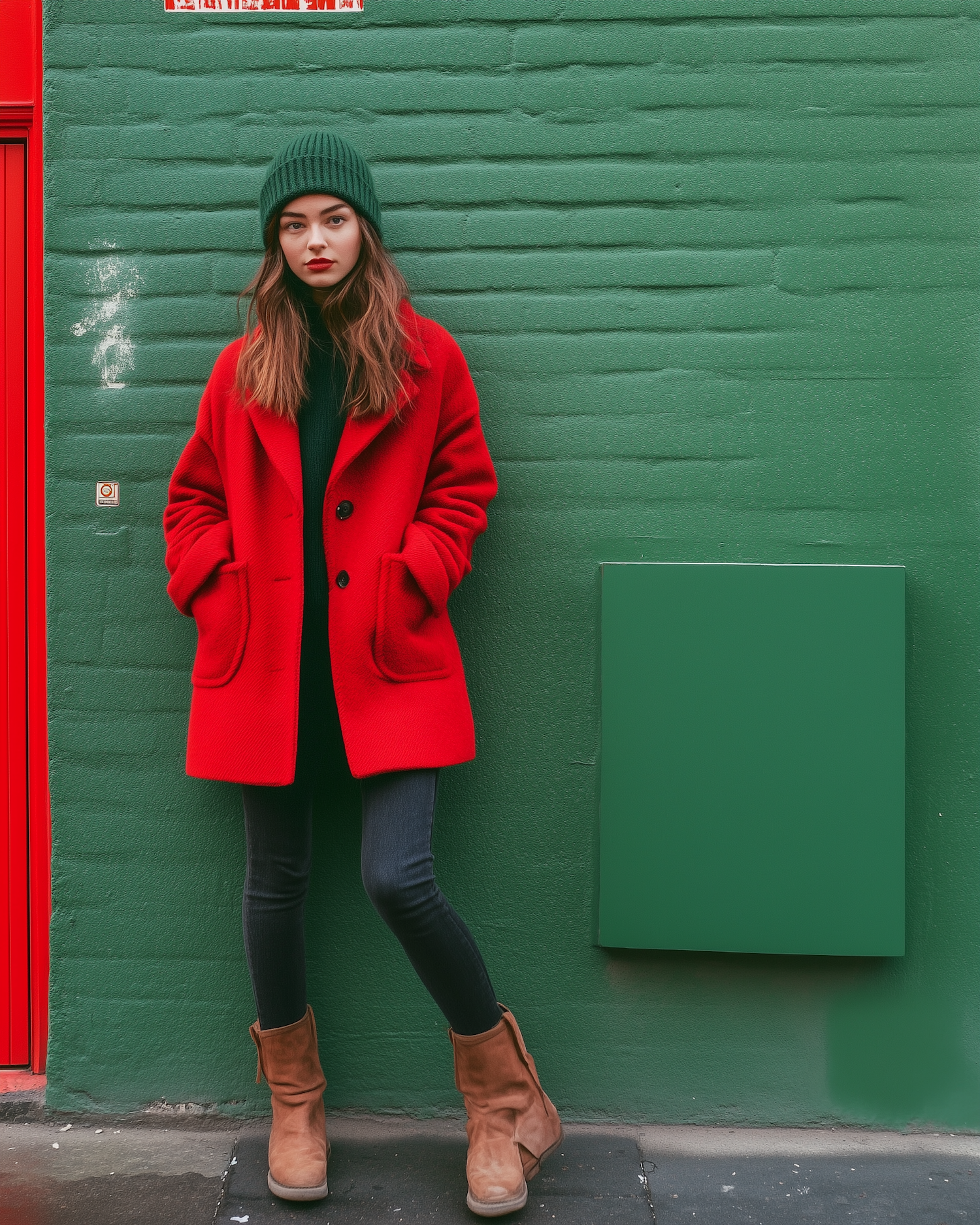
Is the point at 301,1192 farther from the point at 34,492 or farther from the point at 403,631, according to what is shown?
the point at 34,492

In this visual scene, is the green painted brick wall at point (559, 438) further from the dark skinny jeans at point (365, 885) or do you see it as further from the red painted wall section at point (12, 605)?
the dark skinny jeans at point (365, 885)

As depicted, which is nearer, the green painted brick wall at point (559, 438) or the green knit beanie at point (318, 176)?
the green knit beanie at point (318, 176)

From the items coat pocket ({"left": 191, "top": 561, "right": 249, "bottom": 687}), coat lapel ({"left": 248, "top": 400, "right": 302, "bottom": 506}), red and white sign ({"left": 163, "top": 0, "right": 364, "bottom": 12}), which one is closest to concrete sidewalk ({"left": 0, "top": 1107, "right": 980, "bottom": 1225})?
coat pocket ({"left": 191, "top": 561, "right": 249, "bottom": 687})

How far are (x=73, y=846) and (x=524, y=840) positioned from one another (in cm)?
125

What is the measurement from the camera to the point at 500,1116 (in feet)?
7.66

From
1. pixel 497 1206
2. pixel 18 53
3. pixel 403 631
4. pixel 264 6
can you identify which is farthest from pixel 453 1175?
pixel 18 53

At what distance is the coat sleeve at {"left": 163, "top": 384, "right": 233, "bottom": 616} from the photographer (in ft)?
7.63

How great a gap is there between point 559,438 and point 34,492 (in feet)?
4.98

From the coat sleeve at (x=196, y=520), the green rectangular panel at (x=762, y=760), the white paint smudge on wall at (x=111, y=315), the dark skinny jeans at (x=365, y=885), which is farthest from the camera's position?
the white paint smudge on wall at (x=111, y=315)

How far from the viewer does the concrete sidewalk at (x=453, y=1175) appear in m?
2.28

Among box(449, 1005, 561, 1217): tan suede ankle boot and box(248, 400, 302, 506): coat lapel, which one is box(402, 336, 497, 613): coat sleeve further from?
box(449, 1005, 561, 1217): tan suede ankle boot

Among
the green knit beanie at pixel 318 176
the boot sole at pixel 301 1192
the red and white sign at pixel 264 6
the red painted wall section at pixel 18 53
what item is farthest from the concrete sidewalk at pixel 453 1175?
the red and white sign at pixel 264 6

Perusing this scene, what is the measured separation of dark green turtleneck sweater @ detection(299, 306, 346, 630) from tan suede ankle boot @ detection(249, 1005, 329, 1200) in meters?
1.05

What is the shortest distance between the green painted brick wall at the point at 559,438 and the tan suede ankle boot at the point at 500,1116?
288 mm
